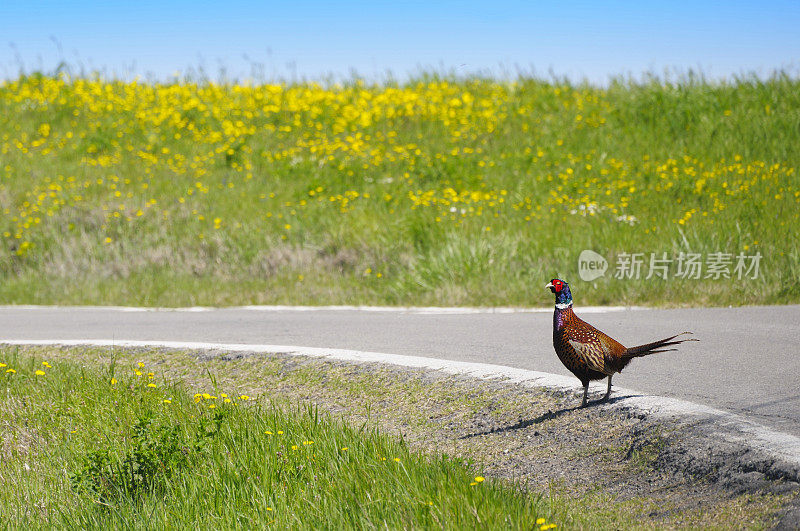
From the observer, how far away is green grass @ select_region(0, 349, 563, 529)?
159 inches

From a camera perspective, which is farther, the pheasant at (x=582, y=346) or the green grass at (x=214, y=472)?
the pheasant at (x=582, y=346)

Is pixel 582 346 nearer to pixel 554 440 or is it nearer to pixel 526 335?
pixel 554 440

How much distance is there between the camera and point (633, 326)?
27.3 feet

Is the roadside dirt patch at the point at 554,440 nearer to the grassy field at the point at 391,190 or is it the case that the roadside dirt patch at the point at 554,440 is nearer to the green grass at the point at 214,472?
the green grass at the point at 214,472

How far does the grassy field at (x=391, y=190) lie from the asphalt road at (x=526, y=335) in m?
1.01

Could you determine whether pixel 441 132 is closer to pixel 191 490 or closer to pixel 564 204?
pixel 564 204

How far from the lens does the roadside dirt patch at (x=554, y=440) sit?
159 inches

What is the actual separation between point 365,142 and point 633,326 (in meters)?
10.8

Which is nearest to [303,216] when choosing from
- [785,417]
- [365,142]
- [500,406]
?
[365,142]

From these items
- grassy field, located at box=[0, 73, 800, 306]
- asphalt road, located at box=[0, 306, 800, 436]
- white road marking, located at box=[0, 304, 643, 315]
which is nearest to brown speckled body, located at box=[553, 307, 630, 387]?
asphalt road, located at box=[0, 306, 800, 436]

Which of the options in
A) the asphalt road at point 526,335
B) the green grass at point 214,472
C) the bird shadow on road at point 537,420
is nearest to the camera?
the green grass at point 214,472

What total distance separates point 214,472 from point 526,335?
417 centimetres

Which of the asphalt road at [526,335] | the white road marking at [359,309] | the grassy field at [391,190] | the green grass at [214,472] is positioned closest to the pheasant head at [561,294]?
the green grass at [214,472]

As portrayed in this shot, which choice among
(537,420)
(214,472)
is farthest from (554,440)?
(214,472)
